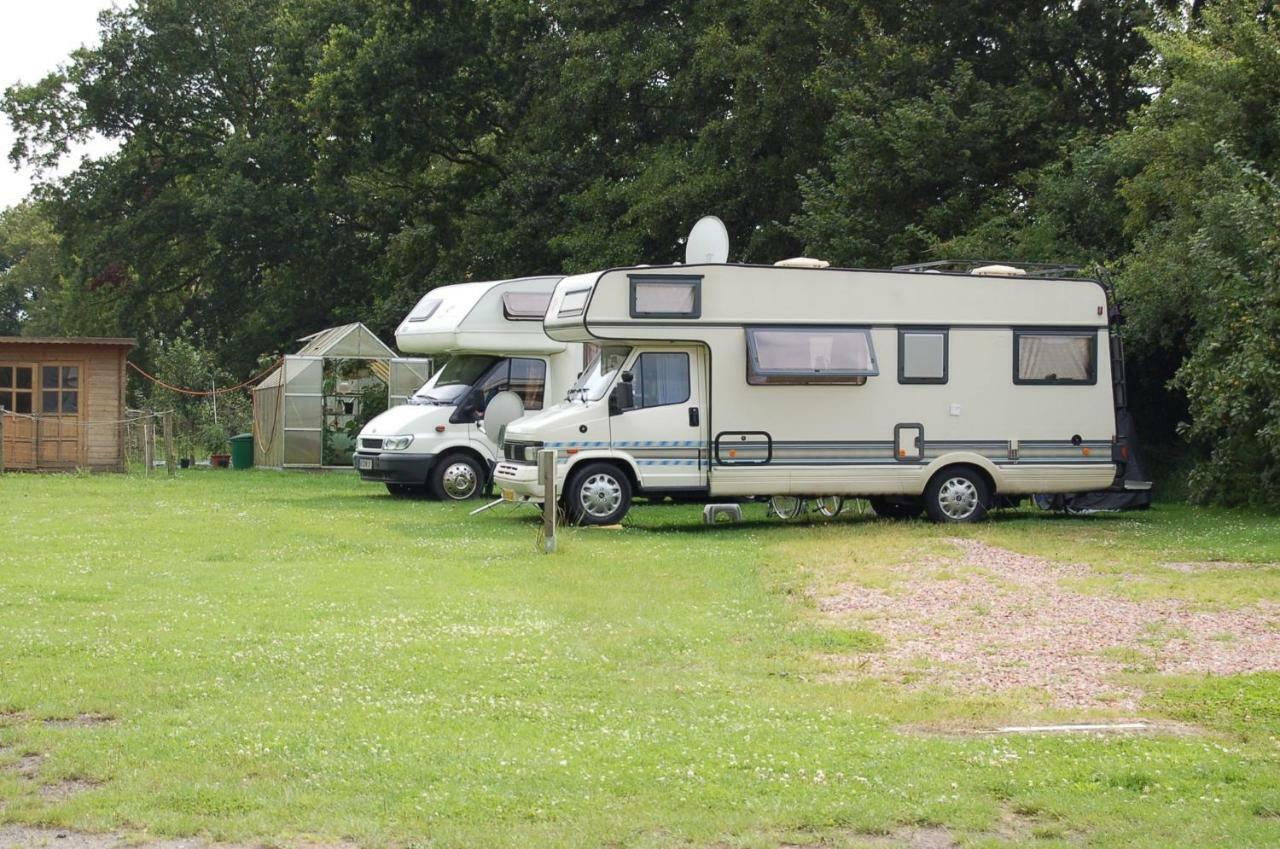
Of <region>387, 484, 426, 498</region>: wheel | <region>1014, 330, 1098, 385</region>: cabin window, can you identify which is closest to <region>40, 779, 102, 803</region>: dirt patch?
<region>1014, 330, 1098, 385</region>: cabin window

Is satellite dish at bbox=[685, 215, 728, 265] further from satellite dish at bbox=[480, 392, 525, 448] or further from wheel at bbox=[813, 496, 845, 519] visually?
wheel at bbox=[813, 496, 845, 519]

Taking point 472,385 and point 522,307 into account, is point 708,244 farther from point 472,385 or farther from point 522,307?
point 472,385

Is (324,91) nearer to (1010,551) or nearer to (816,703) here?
(1010,551)

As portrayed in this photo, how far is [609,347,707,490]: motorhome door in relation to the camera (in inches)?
709

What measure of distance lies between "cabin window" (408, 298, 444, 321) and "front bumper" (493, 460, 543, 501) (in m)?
5.78

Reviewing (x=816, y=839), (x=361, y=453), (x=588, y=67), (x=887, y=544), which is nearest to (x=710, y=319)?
(x=887, y=544)

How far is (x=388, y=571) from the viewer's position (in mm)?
13531

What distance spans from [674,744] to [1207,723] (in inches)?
108

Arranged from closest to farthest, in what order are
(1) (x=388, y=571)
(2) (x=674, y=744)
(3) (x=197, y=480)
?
(2) (x=674, y=744) < (1) (x=388, y=571) < (3) (x=197, y=480)

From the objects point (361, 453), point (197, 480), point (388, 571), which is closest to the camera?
point (388, 571)

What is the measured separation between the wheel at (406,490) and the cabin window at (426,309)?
2.62m

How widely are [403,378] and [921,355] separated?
45.3 feet

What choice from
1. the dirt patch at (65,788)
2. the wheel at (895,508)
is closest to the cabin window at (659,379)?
the wheel at (895,508)

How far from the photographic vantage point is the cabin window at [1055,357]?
18844 millimetres
